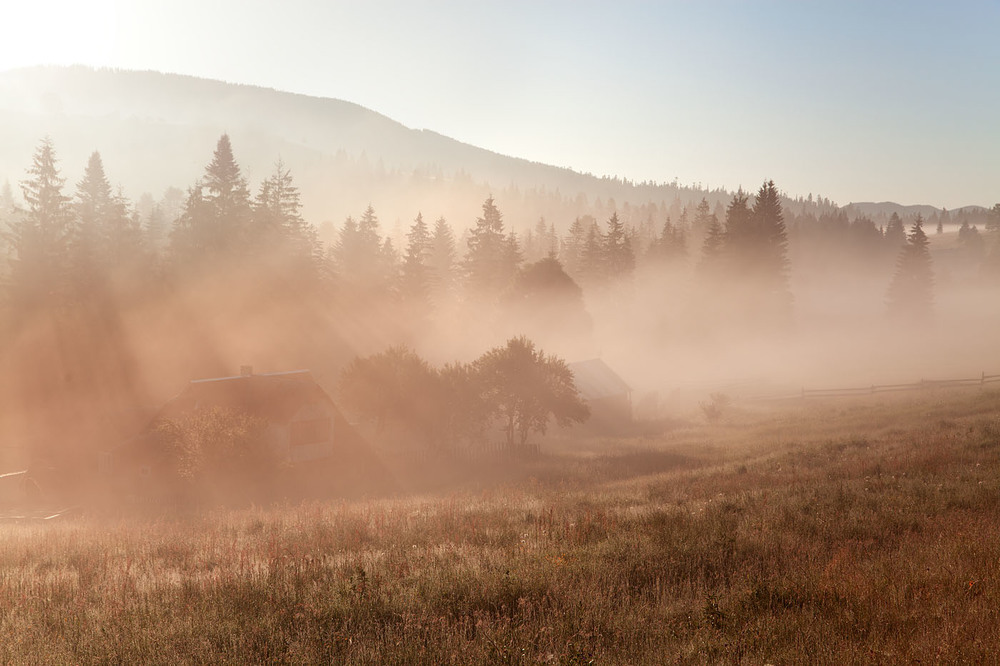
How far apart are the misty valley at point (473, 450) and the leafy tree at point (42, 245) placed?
0.72 feet

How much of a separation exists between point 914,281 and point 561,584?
99.9 meters

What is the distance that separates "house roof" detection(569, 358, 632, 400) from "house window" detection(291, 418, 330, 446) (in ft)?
76.2

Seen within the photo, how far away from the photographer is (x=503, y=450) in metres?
37.7

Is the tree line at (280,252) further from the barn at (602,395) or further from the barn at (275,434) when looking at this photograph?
the barn at (275,434)

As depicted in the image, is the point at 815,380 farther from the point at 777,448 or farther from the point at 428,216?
the point at 428,216

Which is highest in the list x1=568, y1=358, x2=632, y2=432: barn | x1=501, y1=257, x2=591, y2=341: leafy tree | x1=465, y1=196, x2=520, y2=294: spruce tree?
x1=465, y1=196, x2=520, y2=294: spruce tree

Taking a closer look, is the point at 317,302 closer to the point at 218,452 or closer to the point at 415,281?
the point at 415,281

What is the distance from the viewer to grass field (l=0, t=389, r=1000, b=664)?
6027 mm

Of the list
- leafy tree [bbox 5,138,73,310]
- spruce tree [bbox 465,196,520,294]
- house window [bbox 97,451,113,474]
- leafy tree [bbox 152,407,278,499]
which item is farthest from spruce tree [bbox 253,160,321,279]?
leafy tree [bbox 152,407,278,499]

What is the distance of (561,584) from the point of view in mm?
7602

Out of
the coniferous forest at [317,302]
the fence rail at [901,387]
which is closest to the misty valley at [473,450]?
the coniferous forest at [317,302]

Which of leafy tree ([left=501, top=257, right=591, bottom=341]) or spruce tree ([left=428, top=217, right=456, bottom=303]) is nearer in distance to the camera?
leafy tree ([left=501, top=257, right=591, bottom=341])

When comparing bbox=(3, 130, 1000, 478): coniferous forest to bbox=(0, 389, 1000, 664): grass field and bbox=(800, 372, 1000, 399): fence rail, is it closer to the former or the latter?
bbox=(800, 372, 1000, 399): fence rail

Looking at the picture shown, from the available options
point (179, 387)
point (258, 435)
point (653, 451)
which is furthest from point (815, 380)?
point (179, 387)
